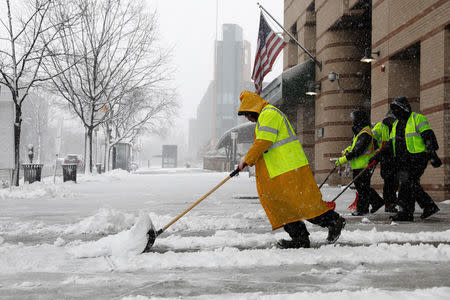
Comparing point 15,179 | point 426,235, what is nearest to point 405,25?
point 426,235

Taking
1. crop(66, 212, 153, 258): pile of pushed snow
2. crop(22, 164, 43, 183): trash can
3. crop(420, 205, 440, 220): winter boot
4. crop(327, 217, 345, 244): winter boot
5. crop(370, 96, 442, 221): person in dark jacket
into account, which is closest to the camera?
crop(66, 212, 153, 258): pile of pushed snow

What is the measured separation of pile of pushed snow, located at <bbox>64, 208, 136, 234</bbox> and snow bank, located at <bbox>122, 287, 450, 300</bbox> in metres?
2.82

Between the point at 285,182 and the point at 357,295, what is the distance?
1.54m

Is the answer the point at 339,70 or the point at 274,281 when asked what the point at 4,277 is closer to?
the point at 274,281

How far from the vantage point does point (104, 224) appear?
213 inches

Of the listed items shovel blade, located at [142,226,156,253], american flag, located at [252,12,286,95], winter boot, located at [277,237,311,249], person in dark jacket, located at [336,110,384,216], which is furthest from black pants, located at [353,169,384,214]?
american flag, located at [252,12,286,95]

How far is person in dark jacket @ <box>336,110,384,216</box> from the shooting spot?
666 centimetres

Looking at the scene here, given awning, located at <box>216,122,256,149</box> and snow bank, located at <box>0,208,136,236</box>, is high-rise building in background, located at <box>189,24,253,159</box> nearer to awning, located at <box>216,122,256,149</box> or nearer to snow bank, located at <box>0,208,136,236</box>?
awning, located at <box>216,122,256,149</box>

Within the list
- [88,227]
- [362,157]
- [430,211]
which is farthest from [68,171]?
[430,211]

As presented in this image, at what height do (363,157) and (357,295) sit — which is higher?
(363,157)

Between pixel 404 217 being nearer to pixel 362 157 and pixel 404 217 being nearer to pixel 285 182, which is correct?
pixel 362 157

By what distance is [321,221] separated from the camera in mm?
4195

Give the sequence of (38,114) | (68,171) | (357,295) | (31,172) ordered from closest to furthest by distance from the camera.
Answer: (357,295) → (31,172) → (68,171) → (38,114)

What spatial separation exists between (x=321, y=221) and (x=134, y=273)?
191 cm
